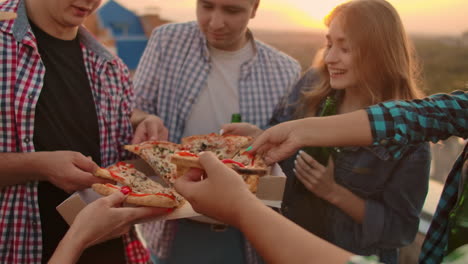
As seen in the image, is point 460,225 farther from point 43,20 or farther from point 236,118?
point 43,20

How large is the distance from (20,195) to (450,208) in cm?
201

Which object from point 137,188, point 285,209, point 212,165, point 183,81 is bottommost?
point 285,209

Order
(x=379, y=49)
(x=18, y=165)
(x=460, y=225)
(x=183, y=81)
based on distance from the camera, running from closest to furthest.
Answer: (x=460, y=225) < (x=18, y=165) < (x=379, y=49) < (x=183, y=81)

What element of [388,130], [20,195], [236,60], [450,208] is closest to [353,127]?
[388,130]

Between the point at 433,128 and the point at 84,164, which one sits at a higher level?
the point at 433,128

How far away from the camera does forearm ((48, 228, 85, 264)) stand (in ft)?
4.34

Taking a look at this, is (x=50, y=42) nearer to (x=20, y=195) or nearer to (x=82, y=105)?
(x=82, y=105)

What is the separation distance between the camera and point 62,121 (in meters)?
1.99

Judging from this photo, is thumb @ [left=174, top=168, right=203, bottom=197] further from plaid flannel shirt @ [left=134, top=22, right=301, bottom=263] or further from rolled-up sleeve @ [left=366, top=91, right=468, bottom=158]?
plaid flannel shirt @ [left=134, top=22, right=301, bottom=263]

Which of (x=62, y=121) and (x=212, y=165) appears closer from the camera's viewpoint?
(x=212, y=165)

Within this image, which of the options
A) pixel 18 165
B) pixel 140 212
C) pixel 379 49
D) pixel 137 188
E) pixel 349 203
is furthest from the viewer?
pixel 379 49

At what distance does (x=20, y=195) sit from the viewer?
1823 millimetres

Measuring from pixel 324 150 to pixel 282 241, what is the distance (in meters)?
1.50

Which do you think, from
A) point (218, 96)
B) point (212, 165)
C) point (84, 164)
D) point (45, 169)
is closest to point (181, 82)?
point (218, 96)
